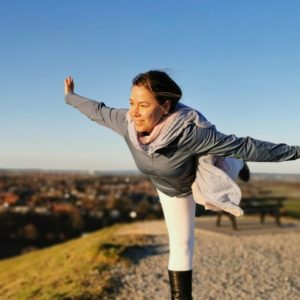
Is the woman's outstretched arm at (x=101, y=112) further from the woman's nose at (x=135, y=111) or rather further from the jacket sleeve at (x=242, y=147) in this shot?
the jacket sleeve at (x=242, y=147)

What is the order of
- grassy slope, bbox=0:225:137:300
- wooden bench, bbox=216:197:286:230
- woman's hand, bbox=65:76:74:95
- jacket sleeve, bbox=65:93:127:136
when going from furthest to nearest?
wooden bench, bbox=216:197:286:230
grassy slope, bbox=0:225:137:300
woman's hand, bbox=65:76:74:95
jacket sleeve, bbox=65:93:127:136

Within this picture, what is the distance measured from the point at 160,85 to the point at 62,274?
495 centimetres

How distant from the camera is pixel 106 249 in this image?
27.2ft

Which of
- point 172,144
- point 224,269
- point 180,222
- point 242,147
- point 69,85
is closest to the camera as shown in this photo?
point 242,147

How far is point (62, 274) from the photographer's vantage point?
7168 mm

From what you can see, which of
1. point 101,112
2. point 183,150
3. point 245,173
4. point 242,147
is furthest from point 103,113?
point 245,173

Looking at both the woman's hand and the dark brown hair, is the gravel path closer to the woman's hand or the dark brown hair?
the woman's hand

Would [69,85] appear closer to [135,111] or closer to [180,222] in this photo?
[135,111]

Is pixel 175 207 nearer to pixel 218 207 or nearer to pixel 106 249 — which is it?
pixel 218 207

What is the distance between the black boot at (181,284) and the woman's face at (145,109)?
1111mm

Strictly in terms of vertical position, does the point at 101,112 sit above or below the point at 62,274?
above

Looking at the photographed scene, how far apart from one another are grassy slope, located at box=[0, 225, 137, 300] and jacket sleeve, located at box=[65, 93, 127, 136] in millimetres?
3106

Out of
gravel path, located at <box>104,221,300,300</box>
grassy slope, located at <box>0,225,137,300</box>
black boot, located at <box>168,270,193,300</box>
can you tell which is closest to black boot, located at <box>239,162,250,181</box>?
black boot, located at <box>168,270,193,300</box>

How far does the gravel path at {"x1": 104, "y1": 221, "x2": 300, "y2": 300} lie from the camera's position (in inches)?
254
